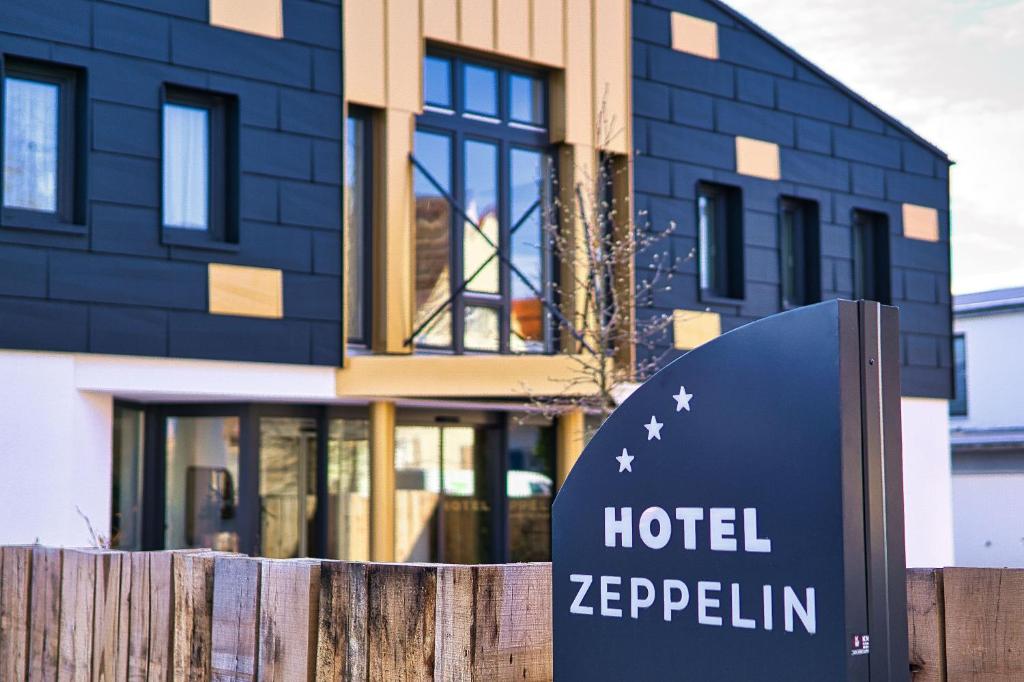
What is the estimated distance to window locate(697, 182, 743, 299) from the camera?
16.7 metres

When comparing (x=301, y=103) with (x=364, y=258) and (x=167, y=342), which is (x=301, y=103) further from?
(x=167, y=342)

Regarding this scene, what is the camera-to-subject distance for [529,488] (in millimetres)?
15367

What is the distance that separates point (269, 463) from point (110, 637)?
9.23 metres

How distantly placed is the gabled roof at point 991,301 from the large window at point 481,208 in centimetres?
1476

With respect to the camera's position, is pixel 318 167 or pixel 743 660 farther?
pixel 318 167

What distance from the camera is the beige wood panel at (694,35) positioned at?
16.2m

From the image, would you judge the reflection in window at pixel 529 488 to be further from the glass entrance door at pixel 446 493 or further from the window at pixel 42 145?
the window at pixel 42 145

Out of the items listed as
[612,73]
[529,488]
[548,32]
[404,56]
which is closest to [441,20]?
[404,56]

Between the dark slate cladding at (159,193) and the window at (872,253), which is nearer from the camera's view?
the dark slate cladding at (159,193)

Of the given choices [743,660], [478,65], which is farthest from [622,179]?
[743,660]

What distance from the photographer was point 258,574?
3.74 m

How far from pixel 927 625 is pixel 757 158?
14.4 meters

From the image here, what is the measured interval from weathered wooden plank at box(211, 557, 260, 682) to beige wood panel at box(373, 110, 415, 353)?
31.6ft

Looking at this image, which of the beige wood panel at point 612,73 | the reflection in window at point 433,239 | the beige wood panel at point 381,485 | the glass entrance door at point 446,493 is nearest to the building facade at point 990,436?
the beige wood panel at point 612,73
